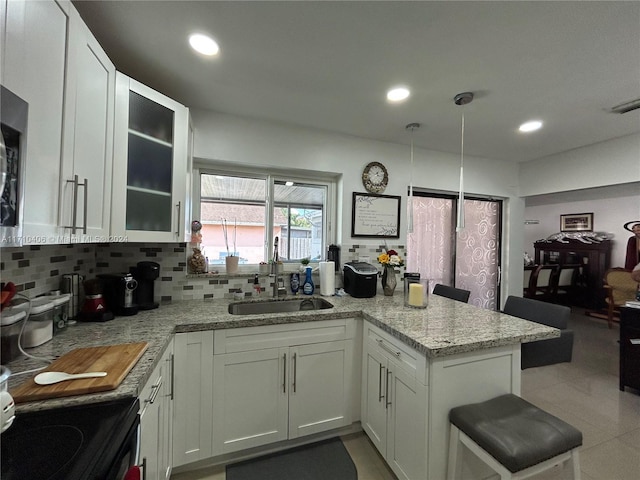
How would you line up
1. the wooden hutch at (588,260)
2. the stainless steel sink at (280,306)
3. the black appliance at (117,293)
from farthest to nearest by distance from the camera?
the wooden hutch at (588,260) → the stainless steel sink at (280,306) → the black appliance at (117,293)

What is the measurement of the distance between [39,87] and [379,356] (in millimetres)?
1874

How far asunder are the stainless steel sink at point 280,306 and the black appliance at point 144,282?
58cm

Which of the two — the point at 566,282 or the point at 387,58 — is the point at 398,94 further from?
the point at 566,282

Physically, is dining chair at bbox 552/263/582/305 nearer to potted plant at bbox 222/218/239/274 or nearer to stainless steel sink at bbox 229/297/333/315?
stainless steel sink at bbox 229/297/333/315

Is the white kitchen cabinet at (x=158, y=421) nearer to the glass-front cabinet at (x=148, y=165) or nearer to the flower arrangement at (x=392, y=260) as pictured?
the glass-front cabinet at (x=148, y=165)

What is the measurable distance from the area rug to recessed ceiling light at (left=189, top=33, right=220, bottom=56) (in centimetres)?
237

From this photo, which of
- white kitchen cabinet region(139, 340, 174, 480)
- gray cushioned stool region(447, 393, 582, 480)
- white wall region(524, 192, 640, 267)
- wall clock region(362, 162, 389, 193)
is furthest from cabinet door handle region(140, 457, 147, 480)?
white wall region(524, 192, 640, 267)

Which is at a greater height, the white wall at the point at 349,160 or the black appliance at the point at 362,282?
the white wall at the point at 349,160

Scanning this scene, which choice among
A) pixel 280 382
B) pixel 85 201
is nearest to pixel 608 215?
pixel 280 382

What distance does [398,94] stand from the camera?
5.91 ft

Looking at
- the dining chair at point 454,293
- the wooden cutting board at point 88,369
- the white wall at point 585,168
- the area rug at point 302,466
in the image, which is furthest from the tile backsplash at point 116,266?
the white wall at point 585,168

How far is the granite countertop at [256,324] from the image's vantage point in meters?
0.97

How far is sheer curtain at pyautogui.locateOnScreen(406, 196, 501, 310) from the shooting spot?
304 cm

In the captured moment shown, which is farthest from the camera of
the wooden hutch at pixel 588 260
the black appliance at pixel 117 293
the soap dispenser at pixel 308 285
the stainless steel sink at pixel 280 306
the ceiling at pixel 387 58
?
the wooden hutch at pixel 588 260
